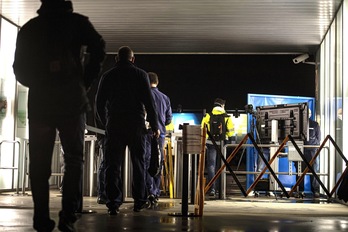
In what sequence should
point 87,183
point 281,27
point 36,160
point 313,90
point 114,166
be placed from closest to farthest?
point 36,160
point 114,166
point 87,183
point 281,27
point 313,90

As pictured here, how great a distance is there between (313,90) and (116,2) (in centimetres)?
806

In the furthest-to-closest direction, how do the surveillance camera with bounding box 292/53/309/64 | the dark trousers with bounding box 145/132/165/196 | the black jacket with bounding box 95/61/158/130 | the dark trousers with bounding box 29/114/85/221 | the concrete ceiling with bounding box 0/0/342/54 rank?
1. the surveillance camera with bounding box 292/53/309/64
2. the concrete ceiling with bounding box 0/0/342/54
3. the dark trousers with bounding box 145/132/165/196
4. the black jacket with bounding box 95/61/158/130
5. the dark trousers with bounding box 29/114/85/221

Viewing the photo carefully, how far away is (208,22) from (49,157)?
365 inches

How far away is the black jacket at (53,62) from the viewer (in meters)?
4.23

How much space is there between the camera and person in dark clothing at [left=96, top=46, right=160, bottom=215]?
6.43 m

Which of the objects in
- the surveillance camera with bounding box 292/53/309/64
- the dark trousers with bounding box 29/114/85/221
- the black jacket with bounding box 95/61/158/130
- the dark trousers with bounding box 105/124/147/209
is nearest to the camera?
the dark trousers with bounding box 29/114/85/221

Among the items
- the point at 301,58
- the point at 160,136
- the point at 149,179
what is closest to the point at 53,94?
the point at 149,179

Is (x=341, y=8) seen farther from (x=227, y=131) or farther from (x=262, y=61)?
(x=262, y=61)

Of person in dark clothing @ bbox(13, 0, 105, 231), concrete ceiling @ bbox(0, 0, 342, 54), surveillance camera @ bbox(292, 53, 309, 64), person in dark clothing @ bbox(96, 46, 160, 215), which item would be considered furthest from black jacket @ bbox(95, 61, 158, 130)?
surveillance camera @ bbox(292, 53, 309, 64)

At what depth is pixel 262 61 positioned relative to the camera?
17.9m

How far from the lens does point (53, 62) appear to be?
425 cm

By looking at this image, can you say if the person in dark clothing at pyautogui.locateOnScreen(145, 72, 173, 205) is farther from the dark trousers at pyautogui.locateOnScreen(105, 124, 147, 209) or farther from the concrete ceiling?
the concrete ceiling

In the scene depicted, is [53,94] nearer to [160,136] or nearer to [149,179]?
[149,179]

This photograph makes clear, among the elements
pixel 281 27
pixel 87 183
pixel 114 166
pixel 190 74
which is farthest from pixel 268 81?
pixel 114 166
